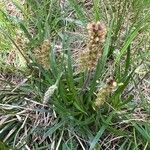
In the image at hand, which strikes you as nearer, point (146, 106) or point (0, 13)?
point (146, 106)

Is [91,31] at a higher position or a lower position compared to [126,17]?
higher

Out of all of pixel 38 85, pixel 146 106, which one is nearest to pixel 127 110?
pixel 146 106

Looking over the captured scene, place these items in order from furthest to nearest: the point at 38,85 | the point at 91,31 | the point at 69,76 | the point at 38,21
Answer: the point at 38,21, the point at 38,85, the point at 69,76, the point at 91,31

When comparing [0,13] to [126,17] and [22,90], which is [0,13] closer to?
[22,90]

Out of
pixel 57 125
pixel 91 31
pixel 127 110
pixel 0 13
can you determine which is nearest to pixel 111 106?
pixel 127 110

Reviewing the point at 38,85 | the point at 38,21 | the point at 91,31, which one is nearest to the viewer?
the point at 91,31

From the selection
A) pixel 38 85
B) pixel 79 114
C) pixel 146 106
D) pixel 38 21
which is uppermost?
pixel 38 21
